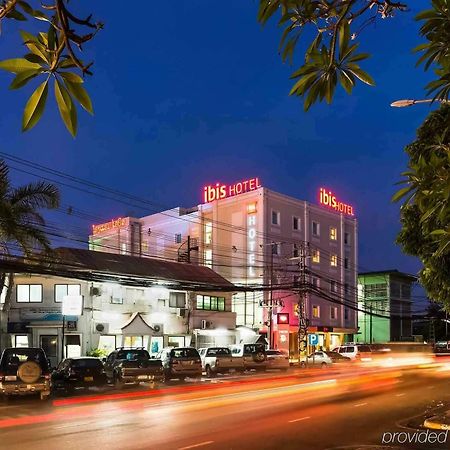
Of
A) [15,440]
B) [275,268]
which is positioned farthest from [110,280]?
[275,268]

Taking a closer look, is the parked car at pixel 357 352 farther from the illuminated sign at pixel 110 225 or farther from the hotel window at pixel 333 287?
the illuminated sign at pixel 110 225

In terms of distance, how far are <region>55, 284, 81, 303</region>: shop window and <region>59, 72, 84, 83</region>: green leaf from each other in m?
36.9

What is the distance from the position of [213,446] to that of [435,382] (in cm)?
1960

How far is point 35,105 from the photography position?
108 inches

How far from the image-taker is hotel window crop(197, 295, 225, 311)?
4716 centimetres

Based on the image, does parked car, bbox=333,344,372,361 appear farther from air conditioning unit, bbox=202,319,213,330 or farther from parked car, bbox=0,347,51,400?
parked car, bbox=0,347,51,400

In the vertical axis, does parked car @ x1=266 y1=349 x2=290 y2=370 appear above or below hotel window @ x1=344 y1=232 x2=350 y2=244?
below

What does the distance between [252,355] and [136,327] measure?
294 inches

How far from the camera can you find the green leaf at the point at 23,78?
8.89ft

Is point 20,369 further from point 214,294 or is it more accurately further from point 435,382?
point 214,294

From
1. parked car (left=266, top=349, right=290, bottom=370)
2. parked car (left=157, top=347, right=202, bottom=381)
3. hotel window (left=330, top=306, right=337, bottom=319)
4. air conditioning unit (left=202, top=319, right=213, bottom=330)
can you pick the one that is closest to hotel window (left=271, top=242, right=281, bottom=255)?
hotel window (left=330, top=306, right=337, bottom=319)

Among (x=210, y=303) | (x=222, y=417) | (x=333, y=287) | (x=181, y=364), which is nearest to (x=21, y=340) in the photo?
(x=181, y=364)

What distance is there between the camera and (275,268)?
57.8 m

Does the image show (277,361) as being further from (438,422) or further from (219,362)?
(438,422)
